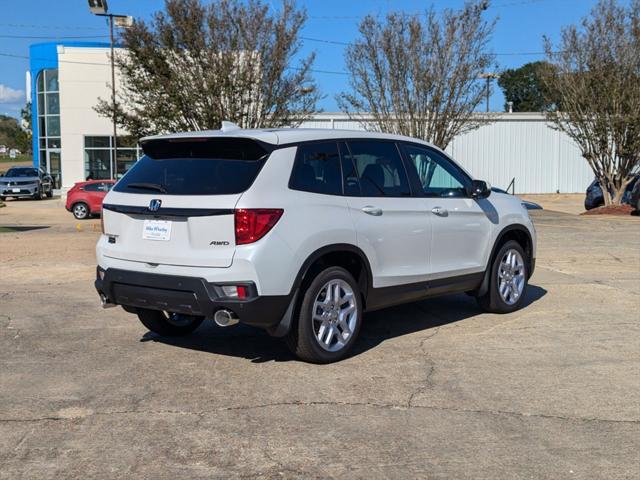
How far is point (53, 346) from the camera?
652 centimetres

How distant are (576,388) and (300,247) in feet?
7.36

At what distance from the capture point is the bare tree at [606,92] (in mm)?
22719

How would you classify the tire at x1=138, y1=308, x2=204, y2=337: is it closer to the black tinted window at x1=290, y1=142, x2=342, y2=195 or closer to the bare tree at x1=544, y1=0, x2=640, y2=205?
the black tinted window at x1=290, y1=142, x2=342, y2=195

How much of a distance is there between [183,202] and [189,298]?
2.33 feet

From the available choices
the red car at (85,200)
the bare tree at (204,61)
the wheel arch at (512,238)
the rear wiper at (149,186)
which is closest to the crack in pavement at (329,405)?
the rear wiper at (149,186)

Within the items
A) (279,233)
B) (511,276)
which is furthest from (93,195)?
(279,233)

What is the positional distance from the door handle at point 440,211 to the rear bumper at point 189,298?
78.0 inches

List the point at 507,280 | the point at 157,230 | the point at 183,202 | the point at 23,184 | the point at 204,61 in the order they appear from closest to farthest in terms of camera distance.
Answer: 1. the point at 183,202
2. the point at 157,230
3. the point at 507,280
4. the point at 204,61
5. the point at 23,184

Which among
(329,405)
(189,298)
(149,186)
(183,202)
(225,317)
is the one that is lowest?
(329,405)

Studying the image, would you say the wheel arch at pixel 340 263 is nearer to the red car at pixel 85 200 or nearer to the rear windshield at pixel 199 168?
the rear windshield at pixel 199 168

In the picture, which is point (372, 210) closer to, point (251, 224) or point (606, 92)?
point (251, 224)

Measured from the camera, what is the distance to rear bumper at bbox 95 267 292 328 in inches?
210

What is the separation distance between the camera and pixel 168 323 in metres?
6.86

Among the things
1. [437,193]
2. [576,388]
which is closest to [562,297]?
[437,193]
